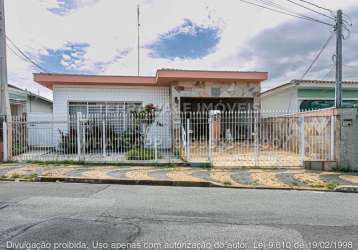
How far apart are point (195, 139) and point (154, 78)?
4623mm

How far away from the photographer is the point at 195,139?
1216cm

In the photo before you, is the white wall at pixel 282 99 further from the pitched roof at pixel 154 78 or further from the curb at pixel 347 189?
the curb at pixel 347 189

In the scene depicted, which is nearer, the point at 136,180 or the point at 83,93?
the point at 136,180

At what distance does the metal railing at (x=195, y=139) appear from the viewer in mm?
10656

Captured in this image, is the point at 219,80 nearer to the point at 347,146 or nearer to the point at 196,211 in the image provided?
the point at 347,146

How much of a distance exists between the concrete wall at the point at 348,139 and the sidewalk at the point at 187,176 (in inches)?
23.0

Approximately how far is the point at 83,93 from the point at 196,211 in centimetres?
1184

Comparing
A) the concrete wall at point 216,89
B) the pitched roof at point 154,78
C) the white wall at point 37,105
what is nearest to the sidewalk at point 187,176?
the pitched roof at point 154,78

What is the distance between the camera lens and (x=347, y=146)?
9750 millimetres

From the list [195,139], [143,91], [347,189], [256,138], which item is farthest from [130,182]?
[143,91]

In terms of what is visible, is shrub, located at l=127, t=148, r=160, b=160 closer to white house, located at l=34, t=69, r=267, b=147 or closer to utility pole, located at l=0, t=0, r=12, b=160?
white house, located at l=34, t=69, r=267, b=147

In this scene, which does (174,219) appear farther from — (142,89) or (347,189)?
(142,89)

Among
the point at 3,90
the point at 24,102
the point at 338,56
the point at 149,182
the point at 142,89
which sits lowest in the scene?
the point at 149,182

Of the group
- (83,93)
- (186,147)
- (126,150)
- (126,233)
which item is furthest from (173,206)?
(83,93)
